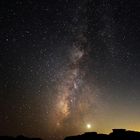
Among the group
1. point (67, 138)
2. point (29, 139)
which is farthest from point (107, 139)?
point (29, 139)

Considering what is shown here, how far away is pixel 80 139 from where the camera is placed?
35250mm

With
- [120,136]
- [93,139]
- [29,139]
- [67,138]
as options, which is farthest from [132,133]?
[29,139]

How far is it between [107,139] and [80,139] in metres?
3.33

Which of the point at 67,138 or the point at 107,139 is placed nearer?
the point at 107,139

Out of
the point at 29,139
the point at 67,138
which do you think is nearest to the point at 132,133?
the point at 67,138

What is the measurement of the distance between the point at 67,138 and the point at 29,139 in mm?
4694

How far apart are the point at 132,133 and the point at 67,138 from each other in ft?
26.4

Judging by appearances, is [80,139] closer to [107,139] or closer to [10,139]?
[107,139]

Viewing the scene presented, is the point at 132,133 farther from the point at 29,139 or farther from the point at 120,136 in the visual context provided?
the point at 29,139

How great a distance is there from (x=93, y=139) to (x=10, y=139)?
9821 mm

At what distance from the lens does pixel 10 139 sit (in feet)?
113

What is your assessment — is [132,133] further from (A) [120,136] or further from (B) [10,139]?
(B) [10,139]

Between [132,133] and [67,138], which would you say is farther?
[67,138]

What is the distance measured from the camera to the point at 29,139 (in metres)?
35.7
